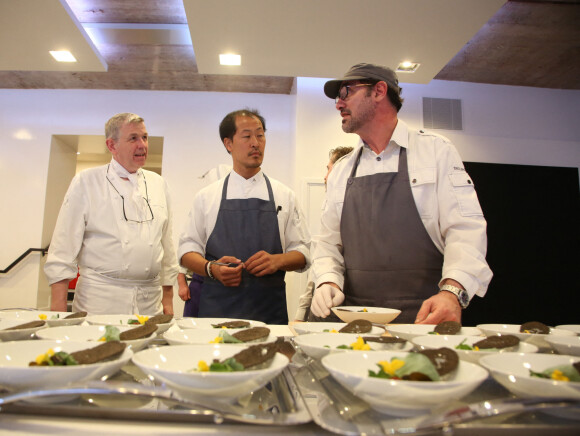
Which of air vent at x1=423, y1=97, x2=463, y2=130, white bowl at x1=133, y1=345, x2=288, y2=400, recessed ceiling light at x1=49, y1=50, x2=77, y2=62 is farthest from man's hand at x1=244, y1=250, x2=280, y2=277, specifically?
air vent at x1=423, y1=97, x2=463, y2=130

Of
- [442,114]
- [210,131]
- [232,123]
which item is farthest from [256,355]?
[210,131]

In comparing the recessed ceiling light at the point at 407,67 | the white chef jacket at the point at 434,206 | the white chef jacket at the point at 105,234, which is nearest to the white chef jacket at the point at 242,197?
the white chef jacket at the point at 105,234

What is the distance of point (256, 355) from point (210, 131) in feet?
15.8

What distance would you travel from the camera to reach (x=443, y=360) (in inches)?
21.8

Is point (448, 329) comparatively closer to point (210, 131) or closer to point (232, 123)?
point (232, 123)

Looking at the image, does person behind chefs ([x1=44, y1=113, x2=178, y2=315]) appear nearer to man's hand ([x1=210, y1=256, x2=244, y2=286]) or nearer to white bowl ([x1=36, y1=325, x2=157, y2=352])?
man's hand ([x1=210, y1=256, x2=244, y2=286])

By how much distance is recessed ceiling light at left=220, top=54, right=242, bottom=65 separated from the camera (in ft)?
12.5

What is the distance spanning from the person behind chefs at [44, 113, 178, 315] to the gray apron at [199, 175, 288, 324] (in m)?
0.35

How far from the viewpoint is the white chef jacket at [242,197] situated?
2143 mm

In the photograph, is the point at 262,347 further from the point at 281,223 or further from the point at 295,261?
the point at 281,223

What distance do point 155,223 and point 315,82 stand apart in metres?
2.99

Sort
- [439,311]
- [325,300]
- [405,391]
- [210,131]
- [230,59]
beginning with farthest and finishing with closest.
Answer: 1. [210,131]
2. [230,59]
3. [325,300]
4. [439,311]
5. [405,391]

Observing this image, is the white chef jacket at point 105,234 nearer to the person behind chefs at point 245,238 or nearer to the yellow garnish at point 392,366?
the person behind chefs at point 245,238

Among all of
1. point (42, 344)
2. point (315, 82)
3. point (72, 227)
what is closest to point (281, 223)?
point (72, 227)
